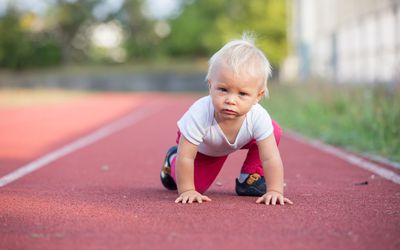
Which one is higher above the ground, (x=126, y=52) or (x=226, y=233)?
(x=226, y=233)

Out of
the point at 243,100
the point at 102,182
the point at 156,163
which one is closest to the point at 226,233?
the point at 243,100

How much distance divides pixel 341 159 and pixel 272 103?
532 inches

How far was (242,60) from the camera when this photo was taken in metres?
4.71

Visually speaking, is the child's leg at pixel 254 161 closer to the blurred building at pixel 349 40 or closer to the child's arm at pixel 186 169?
the child's arm at pixel 186 169

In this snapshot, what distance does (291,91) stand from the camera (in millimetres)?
20359

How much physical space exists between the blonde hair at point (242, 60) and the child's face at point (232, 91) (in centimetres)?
4

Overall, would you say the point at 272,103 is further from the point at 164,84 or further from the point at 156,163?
the point at 164,84

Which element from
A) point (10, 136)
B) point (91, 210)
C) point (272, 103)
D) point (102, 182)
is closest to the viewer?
point (91, 210)

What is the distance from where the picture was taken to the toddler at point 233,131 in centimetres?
473

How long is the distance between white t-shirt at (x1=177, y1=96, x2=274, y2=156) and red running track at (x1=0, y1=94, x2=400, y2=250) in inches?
18.3

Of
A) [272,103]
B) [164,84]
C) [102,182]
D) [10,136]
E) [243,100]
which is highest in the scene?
[243,100]

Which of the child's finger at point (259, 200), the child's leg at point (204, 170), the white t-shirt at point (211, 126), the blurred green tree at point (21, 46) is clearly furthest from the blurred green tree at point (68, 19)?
the child's finger at point (259, 200)

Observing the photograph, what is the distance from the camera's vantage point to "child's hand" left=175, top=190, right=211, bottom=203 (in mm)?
4968

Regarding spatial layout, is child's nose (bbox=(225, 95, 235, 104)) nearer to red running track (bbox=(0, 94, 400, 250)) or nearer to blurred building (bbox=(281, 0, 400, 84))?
red running track (bbox=(0, 94, 400, 250))
